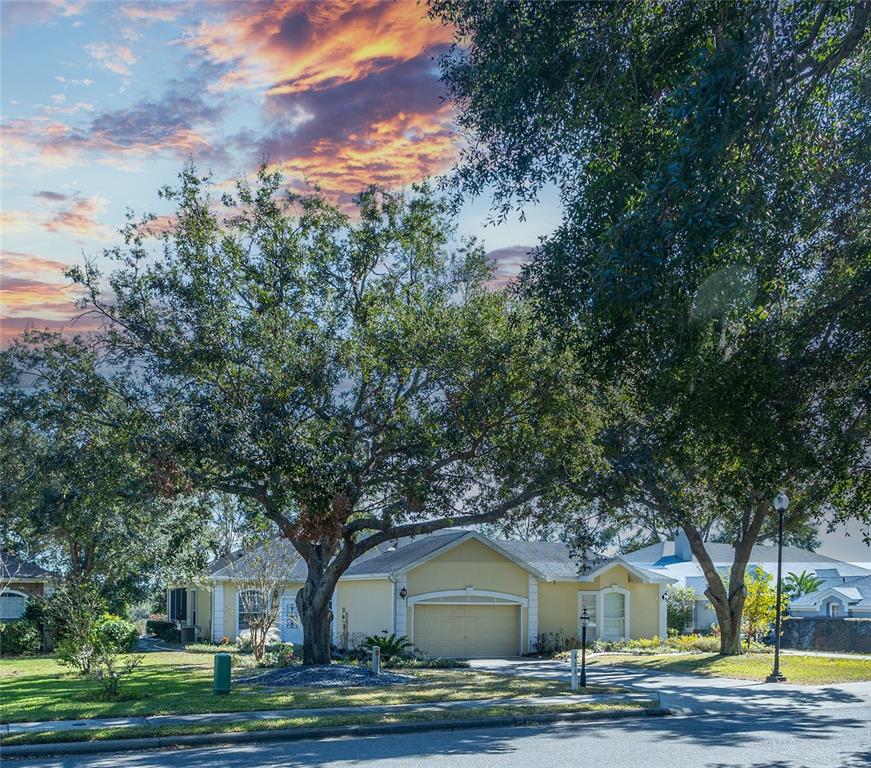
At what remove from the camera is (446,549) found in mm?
37250

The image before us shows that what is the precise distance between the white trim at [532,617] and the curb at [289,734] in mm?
20138

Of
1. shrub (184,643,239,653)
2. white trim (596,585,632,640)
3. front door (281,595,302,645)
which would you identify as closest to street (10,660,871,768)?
white trim (596,585,632,640)

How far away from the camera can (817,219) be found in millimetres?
12836

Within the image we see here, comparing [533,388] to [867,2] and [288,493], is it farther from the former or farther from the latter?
[867,2]

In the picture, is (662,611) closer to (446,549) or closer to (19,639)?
(446,549)

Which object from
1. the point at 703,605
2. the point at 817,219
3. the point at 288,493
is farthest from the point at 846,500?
the point at 703,605

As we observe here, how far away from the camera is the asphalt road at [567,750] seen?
13.0 meters

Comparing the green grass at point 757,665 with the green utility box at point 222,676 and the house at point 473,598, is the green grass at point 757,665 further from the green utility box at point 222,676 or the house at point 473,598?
the green utility box at point 222,676

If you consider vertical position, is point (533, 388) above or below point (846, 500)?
above

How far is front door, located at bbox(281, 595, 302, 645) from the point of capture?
140 feet

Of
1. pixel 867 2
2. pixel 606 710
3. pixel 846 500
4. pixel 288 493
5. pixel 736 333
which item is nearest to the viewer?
pixel 867 2

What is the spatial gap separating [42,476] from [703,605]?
1424 inches

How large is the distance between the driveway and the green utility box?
8960 mm

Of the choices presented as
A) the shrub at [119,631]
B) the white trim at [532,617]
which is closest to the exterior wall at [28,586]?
the shrub at [119,631]
